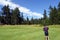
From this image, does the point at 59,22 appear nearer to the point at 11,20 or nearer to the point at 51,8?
the point at 51,8

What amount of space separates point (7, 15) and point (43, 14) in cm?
5198

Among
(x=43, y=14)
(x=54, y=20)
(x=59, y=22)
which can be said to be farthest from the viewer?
(x=43, y=14)

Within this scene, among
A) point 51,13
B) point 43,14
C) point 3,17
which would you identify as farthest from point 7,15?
point 43,14

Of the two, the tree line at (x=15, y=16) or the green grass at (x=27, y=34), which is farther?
the tree line at (x=15, y=16)

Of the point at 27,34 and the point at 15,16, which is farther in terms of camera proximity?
the point at 15,16

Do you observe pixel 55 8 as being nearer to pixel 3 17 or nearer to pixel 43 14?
pixel 43 14

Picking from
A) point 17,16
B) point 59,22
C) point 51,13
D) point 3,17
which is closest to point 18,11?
point 17,16

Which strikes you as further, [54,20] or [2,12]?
[2,12]

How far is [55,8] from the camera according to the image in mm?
160125

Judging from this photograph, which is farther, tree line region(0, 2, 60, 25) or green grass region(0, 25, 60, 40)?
tree line region(0, 2, 60, 25)

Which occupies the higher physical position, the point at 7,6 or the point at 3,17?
the point at 7,6

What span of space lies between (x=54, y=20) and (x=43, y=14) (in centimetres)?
4575

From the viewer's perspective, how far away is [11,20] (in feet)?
487

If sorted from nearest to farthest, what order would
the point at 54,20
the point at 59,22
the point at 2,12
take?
the point at 59,22
the point at 54,20
the point at 2,12
